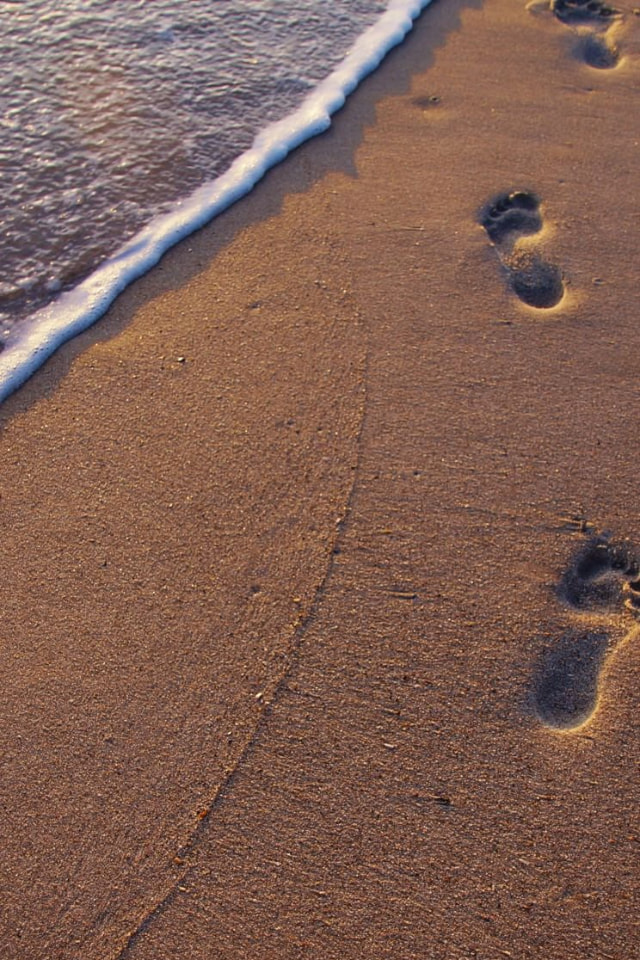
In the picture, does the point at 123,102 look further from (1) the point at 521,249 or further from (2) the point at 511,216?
(1) the point at 521,249

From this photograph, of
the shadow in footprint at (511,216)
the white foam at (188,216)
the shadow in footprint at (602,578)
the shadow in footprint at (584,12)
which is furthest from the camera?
the shadow in footprint at (584,12)

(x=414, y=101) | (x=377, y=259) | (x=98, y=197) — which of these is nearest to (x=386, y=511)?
(x=377, y=259)

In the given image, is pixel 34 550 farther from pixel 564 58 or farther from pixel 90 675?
pixel 564 58

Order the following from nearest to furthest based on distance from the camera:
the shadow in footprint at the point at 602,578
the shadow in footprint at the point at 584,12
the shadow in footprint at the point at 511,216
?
the shadow in footprint at the point at 602,578 → the shadow in footprint at the point at 511,216 → the shadow in footprint at the point at 584,12

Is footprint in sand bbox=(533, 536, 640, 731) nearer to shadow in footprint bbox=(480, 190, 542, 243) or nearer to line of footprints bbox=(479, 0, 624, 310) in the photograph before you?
line of footprints bbox=(479, 0, 624, 310)

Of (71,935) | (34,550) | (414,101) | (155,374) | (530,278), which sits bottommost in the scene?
(71,935)

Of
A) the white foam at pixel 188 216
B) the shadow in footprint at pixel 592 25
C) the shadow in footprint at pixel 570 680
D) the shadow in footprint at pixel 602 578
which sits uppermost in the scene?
the shadow in footprint at pixel 592 25

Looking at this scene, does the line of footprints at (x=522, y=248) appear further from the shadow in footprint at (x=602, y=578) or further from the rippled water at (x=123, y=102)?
the rippled water at (x=123, y=102)

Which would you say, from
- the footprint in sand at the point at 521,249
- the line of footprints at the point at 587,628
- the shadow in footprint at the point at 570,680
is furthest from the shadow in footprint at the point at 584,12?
the shadow in footprint at the point at 570,680
